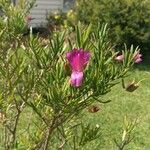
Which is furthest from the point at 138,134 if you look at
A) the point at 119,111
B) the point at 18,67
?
the point at 18,67

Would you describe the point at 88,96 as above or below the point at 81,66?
below

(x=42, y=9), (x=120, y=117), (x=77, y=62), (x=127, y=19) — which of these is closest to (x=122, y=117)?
(x=120, y=117)

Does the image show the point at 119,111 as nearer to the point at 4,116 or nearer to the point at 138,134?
the point at 138,134

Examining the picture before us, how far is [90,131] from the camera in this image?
2.73 m

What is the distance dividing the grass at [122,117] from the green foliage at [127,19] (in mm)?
1545

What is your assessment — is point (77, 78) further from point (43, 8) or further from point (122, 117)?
point (43, 8)

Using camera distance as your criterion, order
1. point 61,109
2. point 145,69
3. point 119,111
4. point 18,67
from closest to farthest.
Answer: point 61,109
point 18,67
point 119,111
point 145,69

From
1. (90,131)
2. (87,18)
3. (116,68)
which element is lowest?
(87,18)

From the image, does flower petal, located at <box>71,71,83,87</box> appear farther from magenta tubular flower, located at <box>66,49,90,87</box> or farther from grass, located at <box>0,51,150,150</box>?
grass, located at <box>0,51,150,150</box>

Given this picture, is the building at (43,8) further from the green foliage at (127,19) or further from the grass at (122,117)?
the grass at (122,117)

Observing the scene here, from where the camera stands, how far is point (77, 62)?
76.4 inches

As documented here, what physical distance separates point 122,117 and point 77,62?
6363mm

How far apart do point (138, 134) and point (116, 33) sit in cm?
449

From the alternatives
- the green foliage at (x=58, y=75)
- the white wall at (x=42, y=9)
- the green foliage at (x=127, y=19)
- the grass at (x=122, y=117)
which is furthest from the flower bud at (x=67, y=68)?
the white wall at (x=42, y=9)
